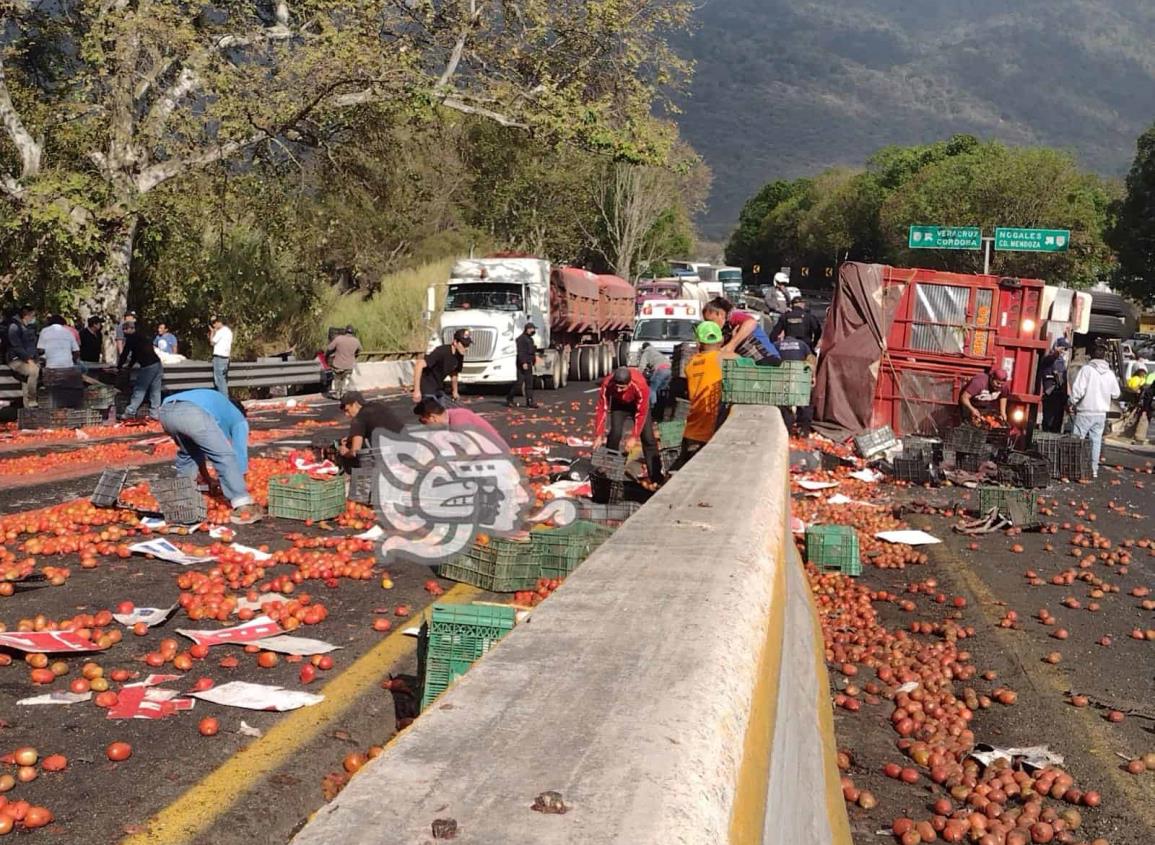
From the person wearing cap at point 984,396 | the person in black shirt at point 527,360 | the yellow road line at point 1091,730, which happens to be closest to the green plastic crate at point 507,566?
the yellow road line at point 1091,730

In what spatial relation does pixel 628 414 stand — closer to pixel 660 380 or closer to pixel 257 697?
pixel 660 380

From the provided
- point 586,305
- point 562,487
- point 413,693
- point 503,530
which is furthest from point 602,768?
point 586,305

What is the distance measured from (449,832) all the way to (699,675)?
124cm

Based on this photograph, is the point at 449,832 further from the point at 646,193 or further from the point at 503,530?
the point at 646,193

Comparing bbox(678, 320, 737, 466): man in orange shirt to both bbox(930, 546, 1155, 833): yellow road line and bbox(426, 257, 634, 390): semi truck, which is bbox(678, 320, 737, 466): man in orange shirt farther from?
bbox(426, 257, 634, 390): semi truck

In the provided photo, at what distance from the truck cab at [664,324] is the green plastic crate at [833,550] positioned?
19.2m

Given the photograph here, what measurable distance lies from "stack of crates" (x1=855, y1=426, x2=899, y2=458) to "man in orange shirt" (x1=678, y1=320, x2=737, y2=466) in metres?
5.81

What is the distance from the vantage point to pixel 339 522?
1041 cm

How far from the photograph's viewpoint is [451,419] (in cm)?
984

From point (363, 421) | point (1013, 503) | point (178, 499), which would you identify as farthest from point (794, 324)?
point (178, 499)

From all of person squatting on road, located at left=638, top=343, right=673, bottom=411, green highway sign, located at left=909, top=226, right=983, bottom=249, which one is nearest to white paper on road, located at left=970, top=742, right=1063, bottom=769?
person squatting on road, located at left=638, top=343, right=673, bottom=411

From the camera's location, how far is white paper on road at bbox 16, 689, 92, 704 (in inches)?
211

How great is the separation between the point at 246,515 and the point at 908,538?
6191 millimetres

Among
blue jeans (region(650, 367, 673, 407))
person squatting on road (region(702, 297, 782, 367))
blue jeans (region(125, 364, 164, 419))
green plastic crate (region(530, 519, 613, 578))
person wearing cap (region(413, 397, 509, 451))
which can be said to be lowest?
blue jeans (region(125, 364, 164, 419))
